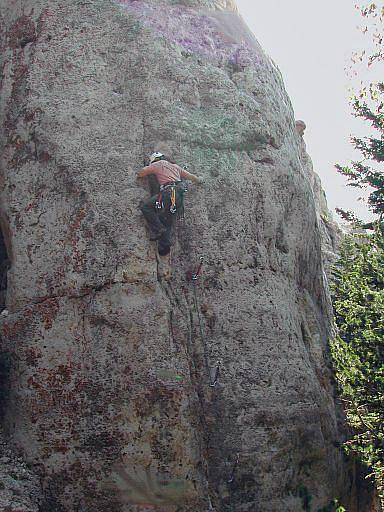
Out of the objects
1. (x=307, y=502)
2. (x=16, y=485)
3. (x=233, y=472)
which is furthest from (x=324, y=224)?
(x=16, y=485)

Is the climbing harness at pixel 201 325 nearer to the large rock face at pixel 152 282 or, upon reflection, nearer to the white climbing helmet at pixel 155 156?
the large rock face at pixel 152 282

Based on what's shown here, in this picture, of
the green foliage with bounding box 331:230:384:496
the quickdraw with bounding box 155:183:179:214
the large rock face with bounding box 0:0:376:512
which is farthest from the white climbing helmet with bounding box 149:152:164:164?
the green foliage with bounding box 331:230:384:496

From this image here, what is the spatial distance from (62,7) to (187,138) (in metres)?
3.35

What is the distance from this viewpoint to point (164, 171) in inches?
344

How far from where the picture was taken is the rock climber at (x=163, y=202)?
862 cm

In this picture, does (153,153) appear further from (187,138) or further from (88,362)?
(88,362)

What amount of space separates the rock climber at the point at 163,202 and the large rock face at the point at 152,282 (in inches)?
8.6

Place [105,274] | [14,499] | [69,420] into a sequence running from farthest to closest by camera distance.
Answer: [105,274] < [69,420] < [14,499]

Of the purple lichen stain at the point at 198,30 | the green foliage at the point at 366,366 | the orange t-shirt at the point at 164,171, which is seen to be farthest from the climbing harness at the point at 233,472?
the purple lichen stain at the point at 198,30

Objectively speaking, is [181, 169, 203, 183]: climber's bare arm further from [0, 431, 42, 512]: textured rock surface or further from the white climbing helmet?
[0, 431, 42, 512]: textured rock surface

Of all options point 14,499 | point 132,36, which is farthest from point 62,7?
point 14,499

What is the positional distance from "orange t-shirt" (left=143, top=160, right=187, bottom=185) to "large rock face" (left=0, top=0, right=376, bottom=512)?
410mm

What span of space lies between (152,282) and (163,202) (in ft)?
3.90

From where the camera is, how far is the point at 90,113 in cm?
945
